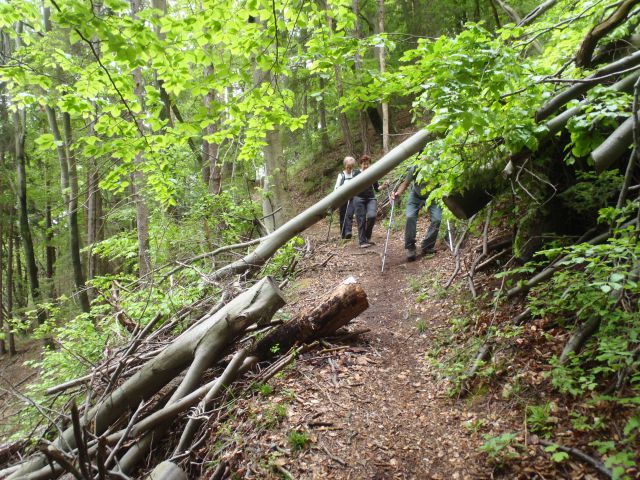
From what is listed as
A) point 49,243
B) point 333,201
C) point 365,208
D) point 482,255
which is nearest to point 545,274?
point 482,255

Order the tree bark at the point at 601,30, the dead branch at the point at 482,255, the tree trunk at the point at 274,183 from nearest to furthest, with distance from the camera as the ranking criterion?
the tree bark at the point at 601,30
the dead branch at the point at 482,255
the tree trunk at the point at 274,183

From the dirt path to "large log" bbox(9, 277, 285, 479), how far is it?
0.83m

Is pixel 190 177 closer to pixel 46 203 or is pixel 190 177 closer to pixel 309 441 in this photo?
pixel 309 441

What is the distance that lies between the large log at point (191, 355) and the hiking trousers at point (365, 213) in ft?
17.0

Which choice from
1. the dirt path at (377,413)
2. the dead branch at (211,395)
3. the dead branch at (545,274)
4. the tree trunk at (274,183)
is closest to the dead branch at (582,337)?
the dead branch at (545,274)

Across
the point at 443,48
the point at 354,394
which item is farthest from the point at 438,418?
the point at 443,48

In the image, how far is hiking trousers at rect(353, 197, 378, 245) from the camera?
9.26 m

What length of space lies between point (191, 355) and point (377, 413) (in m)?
2.27

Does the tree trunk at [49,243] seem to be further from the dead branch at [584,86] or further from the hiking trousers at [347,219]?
the dead branch at [584,86]

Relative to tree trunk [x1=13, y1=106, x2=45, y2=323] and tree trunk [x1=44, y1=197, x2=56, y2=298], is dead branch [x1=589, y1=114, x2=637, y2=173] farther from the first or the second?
tree trunk [x1=44, y1=197, x2=56, y2=298]

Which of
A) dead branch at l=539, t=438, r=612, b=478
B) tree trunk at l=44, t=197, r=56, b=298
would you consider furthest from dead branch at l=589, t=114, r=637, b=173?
tree trunk at l=44, t=197, r=56, b=298

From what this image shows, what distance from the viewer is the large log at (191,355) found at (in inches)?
172

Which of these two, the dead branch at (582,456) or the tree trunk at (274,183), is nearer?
the dead branch at (582,456)

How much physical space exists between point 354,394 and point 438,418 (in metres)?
0.89
